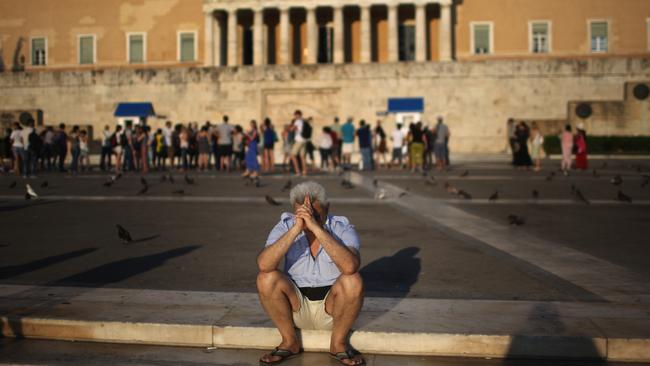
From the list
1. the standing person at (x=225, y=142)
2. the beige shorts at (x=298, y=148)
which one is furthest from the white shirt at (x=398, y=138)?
the standing person at (x=225, y=142)

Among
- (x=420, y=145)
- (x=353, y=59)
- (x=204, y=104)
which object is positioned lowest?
(x=420, y=145)

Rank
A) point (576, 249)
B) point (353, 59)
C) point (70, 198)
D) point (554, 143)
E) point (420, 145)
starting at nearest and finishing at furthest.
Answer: point (576, 249)
point (70, 198)
point (420, 145)
point (554, 143)
point (353, 59)

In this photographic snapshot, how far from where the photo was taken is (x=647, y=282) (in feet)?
23.3

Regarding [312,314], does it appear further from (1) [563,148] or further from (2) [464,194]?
(1) [563,148]

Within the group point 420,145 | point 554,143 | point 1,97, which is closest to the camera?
point 420,145

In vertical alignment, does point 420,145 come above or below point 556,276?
above

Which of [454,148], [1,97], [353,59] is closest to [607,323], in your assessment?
[454,148]

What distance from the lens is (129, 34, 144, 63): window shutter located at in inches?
2200

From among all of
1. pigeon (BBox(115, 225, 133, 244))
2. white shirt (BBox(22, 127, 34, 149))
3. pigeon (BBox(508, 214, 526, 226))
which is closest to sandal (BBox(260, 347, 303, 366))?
pigeon (BBox(115, 225, 133, 244))

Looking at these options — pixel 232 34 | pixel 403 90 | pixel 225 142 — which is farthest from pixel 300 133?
pixel 232 34

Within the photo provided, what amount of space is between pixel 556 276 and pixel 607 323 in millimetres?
1993

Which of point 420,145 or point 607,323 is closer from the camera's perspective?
point 607,323

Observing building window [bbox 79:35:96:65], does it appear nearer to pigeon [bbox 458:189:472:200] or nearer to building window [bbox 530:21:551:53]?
building window [bbox 530:21:551:53]

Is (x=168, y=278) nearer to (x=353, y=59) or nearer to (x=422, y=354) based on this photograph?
(x=422, y=354)
